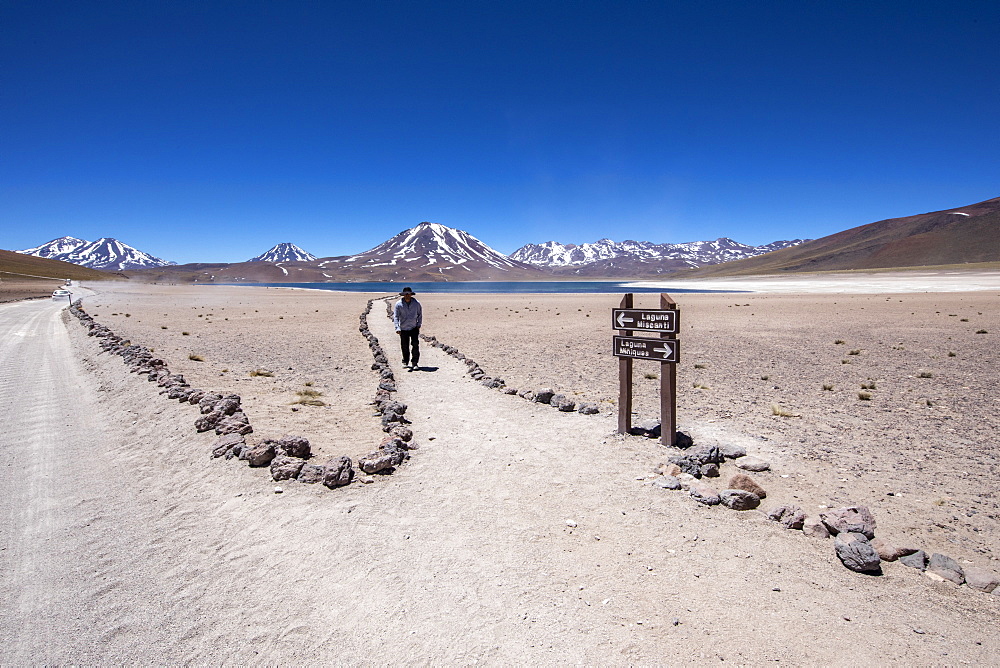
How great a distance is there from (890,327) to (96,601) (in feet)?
89.6

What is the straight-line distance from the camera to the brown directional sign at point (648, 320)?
21.7ft

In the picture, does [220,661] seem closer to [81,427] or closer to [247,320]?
[81,427]

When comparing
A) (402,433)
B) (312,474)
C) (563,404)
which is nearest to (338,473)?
(312,474)

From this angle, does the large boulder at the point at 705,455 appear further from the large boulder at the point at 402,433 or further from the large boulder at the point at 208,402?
the large boulder at the point at 208,402

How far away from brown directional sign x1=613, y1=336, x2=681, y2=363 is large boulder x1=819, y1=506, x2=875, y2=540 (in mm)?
2370

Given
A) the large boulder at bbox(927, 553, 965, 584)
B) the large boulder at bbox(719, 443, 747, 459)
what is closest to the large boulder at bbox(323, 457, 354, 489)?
the large boulder at bbox(719, 443, 747, 459)

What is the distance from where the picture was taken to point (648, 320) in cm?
696

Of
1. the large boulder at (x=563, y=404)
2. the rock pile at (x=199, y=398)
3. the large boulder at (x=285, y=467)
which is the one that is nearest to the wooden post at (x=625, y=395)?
the large boulder at (x=563, y=404)

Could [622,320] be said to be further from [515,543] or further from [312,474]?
[312,474]

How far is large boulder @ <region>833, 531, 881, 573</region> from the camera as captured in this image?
3.87 m

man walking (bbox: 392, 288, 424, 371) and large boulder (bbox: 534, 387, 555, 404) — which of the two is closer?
large boulder (bbox: 534, 387, 555, 404)

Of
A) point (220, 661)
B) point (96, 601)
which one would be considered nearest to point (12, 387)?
point (96, 601)

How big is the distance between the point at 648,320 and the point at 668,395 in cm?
104

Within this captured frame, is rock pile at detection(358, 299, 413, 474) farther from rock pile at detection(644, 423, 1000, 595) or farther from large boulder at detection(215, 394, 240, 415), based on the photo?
rock pile at detection(644, 423, 1000, 595)
